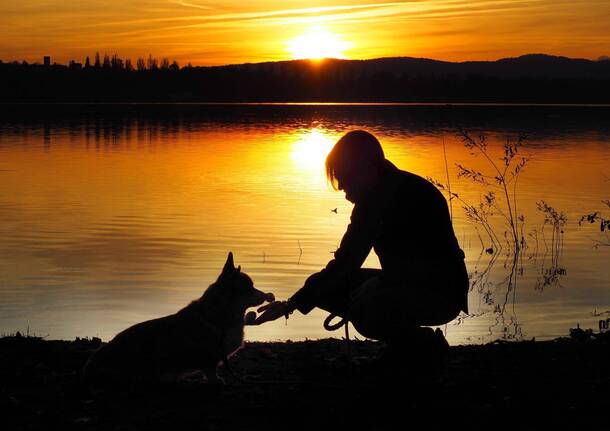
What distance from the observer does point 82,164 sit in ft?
115

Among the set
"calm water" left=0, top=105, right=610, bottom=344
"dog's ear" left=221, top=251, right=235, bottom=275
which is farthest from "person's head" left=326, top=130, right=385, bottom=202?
"calm water" left=0, top=105, right=610, bottom=344

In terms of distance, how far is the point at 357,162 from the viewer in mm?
6371

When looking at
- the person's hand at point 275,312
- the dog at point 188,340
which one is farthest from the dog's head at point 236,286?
the person's hand at point 275,312

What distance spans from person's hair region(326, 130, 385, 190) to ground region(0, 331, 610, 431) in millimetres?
1625

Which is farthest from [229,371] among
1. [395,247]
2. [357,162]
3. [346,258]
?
[357,162]

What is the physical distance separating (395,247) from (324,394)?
1.19 meters

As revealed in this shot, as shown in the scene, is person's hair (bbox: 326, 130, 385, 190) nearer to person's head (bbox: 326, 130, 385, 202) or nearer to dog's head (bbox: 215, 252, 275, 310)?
person's head (bbox: 326, 130, 385, 202)

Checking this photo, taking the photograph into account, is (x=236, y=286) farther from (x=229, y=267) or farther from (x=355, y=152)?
(x=355, y=152)

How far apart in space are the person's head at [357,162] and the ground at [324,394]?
1464 mm

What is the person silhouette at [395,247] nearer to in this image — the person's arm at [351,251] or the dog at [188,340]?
the person's arm at [351,251]

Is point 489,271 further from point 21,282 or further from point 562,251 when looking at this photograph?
point 21,282

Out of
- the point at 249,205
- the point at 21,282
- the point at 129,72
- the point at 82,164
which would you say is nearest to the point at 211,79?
the point at 129,72

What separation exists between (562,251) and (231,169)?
19801mm

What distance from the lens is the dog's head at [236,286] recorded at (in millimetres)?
7114
